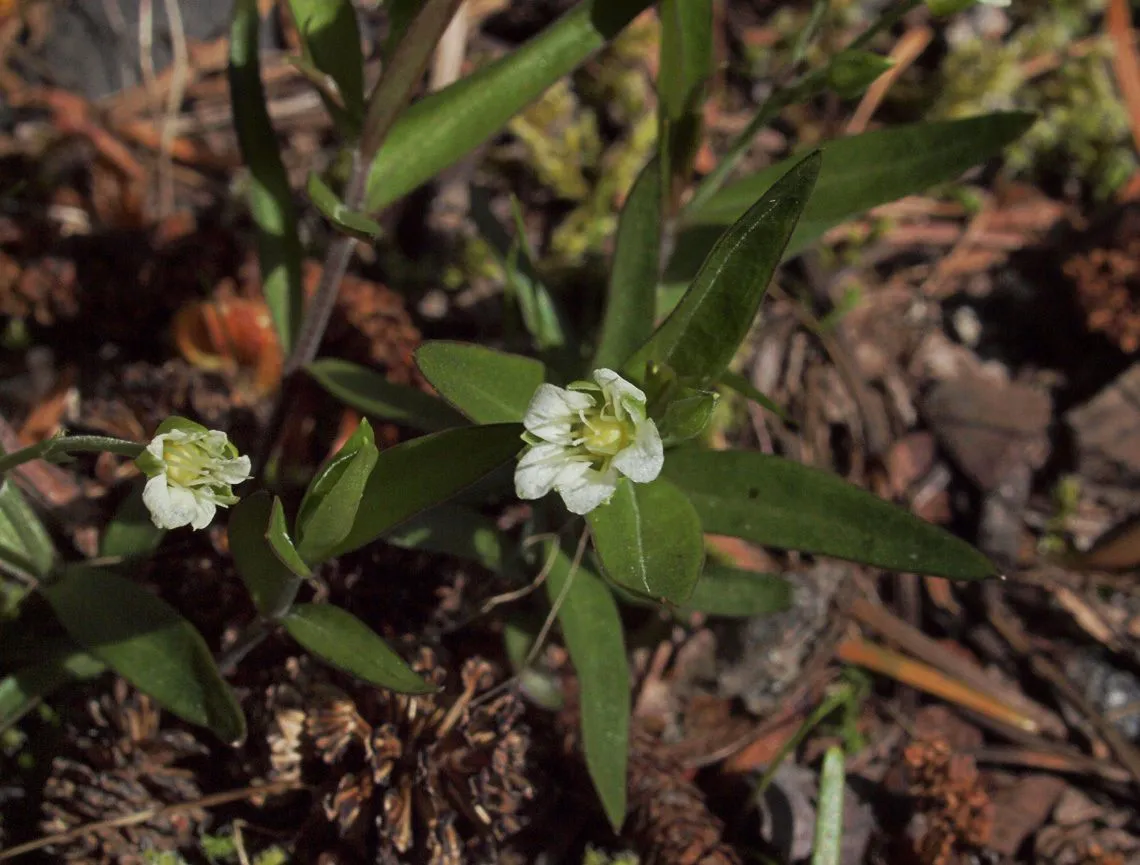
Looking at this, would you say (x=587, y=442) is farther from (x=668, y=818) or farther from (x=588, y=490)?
(x=668, y=818)

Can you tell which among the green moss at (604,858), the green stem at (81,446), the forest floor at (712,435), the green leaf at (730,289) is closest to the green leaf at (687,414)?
the green leaf at (730,289)

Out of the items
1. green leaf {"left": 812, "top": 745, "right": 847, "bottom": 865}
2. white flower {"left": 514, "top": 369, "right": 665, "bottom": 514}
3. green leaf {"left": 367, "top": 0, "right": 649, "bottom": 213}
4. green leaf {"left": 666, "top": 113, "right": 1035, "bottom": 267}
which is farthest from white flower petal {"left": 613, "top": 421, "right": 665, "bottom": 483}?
green leaf {"left": 812, "top": 745, "right": 847, "bottom": 865}

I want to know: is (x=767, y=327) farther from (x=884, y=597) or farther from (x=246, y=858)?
(x=246, y=858)

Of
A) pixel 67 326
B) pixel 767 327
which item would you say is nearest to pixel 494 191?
pixel 767 327

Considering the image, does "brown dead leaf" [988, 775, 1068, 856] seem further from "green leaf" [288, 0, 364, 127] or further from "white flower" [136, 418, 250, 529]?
"green leaf" [288, 0, 364, 127]

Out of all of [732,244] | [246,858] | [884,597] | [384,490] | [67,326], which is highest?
[732,244]
